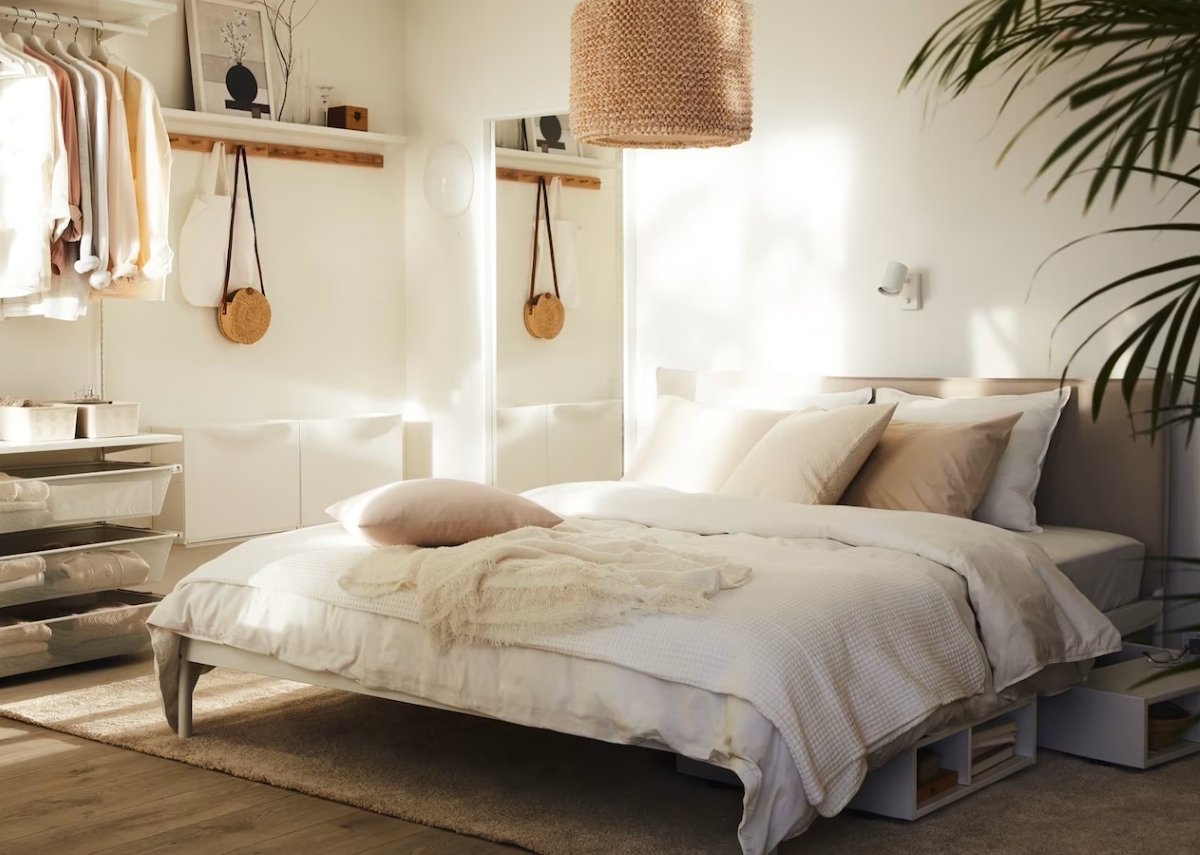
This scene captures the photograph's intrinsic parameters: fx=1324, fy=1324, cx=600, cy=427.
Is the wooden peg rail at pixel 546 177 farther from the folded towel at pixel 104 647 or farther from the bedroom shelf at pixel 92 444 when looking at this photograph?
the folded towel at pixel 104 647

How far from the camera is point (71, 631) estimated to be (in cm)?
436

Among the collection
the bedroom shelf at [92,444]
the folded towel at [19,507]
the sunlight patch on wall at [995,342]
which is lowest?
the folded towel at [19,507]

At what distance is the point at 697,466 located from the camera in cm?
432

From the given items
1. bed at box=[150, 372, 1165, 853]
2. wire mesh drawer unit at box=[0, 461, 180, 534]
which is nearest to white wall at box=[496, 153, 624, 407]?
bed at box=[150, 372, 1165, 853]

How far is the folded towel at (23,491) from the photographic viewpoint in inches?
164

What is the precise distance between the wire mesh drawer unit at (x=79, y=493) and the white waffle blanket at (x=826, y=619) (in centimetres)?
95

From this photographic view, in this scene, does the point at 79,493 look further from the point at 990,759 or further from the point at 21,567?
the point at 990,759

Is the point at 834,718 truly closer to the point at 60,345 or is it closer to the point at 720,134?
the point at 720,134

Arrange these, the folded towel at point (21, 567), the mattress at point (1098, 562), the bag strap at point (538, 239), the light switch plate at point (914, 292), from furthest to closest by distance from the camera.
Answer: the bag strap at point (538, 239) → the light switch plate at point (914, 292) → the folded towel at point (21, 567) → the mattress at point (1098, 562)

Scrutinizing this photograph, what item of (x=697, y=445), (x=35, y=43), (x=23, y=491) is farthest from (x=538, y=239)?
(x=23, y=491)

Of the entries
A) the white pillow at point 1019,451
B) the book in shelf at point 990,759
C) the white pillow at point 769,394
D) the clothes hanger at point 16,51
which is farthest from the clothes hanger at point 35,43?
the book in shelf at point 990,759

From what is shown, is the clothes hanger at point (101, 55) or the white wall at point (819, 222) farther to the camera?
the clothes hanger at point (101, 55)

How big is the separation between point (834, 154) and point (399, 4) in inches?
94.8

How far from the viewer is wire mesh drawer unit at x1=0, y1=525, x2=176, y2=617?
420cm
